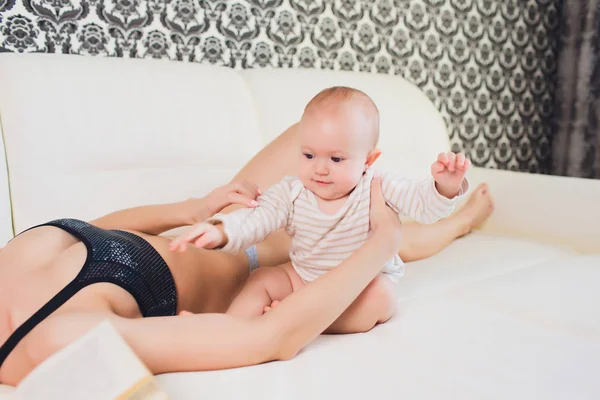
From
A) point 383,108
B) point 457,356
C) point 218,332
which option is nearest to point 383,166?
point 383,108

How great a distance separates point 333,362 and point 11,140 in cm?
103

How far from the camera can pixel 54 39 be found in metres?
1.78

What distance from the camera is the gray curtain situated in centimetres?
276

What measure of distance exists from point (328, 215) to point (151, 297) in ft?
1.17

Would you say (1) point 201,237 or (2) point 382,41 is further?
(2) point 382,41

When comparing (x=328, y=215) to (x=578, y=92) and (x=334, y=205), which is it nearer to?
(x=334, y=205)

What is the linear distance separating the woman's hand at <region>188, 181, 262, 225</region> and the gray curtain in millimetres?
2263

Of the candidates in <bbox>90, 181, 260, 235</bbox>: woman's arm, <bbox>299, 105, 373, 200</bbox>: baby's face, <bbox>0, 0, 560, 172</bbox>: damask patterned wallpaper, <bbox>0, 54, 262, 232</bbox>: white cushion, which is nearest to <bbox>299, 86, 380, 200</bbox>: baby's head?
<bbox>299, 105, 373, 200</bbox>: baby's face

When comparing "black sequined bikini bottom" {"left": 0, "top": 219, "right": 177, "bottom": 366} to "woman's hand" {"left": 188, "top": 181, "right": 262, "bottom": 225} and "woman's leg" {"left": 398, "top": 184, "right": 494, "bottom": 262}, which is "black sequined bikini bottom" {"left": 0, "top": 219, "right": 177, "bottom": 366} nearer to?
"woman's hand" {"left": 188, "top": 181, "right": 262, "bottom": 225}

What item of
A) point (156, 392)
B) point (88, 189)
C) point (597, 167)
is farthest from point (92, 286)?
point (597, 167)

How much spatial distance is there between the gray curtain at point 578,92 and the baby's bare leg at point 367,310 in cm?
217

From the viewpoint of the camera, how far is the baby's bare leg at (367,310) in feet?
3.32

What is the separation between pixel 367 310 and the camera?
101 centimetres

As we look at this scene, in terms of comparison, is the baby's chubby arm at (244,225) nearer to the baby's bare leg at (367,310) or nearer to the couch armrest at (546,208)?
the baby's bare leg at (367,310)
